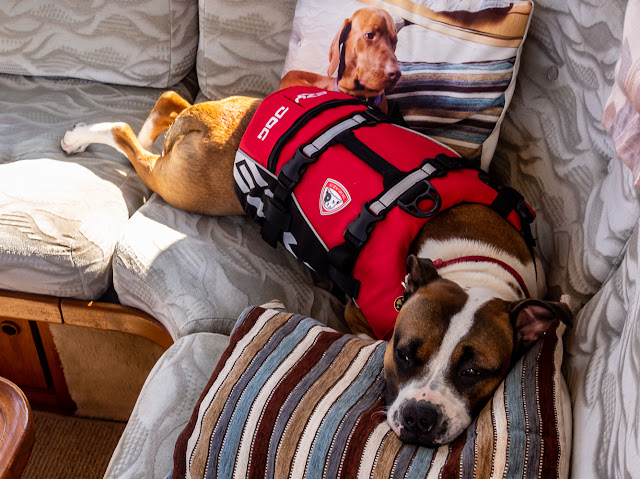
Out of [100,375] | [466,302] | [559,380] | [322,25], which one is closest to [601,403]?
[559,380]

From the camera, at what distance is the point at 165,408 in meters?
1.22

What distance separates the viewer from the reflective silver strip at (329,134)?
1485mm

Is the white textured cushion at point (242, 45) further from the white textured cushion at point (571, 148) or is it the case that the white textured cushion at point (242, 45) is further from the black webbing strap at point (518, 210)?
the black webbing strap at point (518, 210)

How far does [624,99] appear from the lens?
106 centimetres

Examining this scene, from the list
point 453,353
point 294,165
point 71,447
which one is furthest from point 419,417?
point 71,447

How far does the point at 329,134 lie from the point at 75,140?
2.86ft

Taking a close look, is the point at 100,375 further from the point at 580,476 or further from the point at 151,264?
the point at 580,476

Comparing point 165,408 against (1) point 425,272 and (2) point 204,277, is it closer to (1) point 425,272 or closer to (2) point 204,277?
(2) point 204,277

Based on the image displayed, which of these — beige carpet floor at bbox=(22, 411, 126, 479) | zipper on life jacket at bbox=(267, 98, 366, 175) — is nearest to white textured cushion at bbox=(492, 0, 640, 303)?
zipper on life jacket at bbox=(267, 98, 366, 175)

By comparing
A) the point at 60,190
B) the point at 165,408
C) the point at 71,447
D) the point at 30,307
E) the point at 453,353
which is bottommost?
the point at 71,447

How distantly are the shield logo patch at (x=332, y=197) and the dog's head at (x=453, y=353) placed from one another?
1.16ft

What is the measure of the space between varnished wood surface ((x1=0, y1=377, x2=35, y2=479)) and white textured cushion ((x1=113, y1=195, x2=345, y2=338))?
15.1 inches

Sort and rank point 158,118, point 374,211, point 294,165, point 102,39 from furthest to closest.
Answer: point 102,39 → point 158,118 → point 294,165 → point 374,211

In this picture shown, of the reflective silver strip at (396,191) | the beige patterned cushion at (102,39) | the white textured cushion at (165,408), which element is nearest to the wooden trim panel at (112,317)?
the white textured cushion at (165,408)
